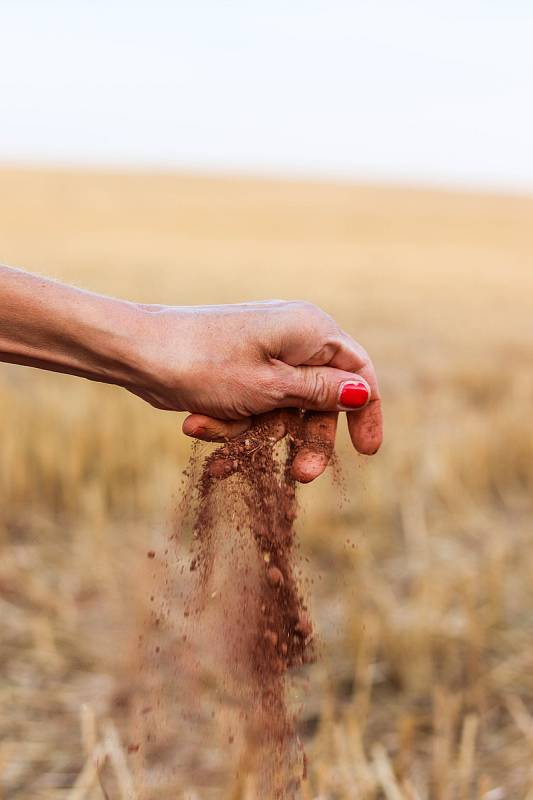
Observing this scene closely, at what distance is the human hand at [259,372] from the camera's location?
4.45 feet

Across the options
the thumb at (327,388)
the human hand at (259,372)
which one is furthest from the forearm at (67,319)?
the thumb at (327,388)

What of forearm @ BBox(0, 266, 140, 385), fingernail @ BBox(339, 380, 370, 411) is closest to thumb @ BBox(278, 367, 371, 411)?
fingernail @ BBox(339, 380, 370, 411)

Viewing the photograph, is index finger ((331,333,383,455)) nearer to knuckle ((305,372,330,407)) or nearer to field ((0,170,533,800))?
knuckle ((305,372,330,407))

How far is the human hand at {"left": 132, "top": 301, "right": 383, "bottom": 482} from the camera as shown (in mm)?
1355

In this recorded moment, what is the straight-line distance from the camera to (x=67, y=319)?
1360mm

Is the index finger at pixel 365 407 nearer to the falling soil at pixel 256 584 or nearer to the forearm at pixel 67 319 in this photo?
the falling soil at pixel 256 584

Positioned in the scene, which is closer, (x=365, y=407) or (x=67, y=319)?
(x=67, y=319)

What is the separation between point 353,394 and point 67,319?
0.45 meters

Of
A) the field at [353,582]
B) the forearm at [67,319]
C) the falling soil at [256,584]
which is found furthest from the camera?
the field at [353,582]

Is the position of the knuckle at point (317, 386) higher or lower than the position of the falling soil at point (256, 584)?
higher

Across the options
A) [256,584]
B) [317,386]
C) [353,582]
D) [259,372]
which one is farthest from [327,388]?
[353,582]

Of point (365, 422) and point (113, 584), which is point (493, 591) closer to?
point (113, 584)

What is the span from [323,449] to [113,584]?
1.68 m

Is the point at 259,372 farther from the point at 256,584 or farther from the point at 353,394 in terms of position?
the point at 256,584
